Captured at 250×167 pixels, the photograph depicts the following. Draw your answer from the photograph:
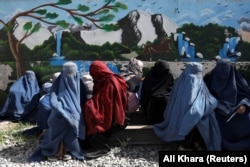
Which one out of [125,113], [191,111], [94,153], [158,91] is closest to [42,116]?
[94,153]

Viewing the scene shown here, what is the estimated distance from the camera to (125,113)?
14.8ft

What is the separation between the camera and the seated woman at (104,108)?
14.3 ft

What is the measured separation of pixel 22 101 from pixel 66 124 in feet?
7.44

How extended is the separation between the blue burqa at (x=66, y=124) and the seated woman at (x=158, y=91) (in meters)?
0.90

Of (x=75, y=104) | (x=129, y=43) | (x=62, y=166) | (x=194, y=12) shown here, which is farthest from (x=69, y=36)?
(x=62, y=166)

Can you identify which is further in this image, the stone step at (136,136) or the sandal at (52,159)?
the stone step at (136,136)

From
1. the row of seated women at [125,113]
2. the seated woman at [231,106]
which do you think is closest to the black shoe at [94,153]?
the row of seated women at [125,113]

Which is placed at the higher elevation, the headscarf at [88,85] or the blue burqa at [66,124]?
the headscarf at [88,85]

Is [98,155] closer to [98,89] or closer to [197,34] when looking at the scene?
[98,89]

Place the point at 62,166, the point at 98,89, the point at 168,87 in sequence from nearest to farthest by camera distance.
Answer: the point at 62,166 → the point at 98,89 → the point at 168,87

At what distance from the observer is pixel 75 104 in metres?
4.36

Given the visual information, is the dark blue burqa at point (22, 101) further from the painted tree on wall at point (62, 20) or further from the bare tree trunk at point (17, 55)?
the painted tree on wall at point (62, 20)

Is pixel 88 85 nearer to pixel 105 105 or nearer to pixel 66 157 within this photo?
pixel 105 105

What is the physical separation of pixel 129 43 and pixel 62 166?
3188mm
